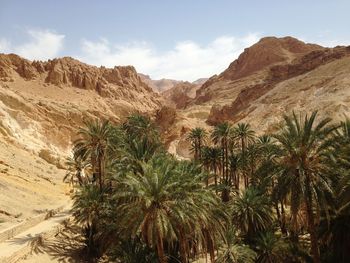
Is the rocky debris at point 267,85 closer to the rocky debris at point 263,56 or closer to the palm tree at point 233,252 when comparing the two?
the rocky debris at point 263,56

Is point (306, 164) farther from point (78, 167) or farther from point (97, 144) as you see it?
point (78, 167)

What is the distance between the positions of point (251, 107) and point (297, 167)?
92093 mm

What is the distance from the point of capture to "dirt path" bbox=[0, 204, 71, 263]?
27.0 meters

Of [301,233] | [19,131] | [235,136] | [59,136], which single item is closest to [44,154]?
[19,131]

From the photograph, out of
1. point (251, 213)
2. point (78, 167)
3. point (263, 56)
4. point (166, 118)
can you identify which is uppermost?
point (263, 56)

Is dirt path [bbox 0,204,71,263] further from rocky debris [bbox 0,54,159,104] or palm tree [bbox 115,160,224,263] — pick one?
rocky debris [bbox 0,54,159,104]

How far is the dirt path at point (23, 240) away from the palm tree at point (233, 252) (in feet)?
46.9

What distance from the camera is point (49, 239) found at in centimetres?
3353

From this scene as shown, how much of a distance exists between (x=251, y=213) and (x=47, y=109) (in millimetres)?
76914

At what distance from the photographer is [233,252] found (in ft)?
105

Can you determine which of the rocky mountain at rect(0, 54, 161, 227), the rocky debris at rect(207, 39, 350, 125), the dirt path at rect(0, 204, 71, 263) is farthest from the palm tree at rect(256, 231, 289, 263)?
the rocky debris at rect(207, 39, 350, 125)

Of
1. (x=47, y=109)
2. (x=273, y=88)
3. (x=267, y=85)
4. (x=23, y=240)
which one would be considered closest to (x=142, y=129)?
(x=23, y=240)

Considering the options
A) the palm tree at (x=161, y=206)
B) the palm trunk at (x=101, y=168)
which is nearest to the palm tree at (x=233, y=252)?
the palm tree at (x=161, y=206)

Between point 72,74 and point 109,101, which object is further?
point 72,74
